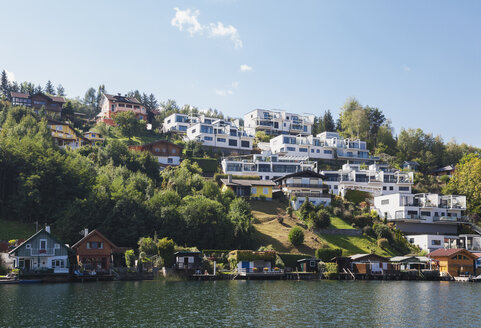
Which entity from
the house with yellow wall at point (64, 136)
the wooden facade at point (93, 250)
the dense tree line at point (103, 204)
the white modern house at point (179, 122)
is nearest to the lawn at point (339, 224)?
the dense tree line at point (103, 204)

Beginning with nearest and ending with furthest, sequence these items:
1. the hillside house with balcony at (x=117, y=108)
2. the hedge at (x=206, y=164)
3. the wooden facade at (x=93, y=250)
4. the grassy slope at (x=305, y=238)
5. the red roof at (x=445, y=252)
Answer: the wooden facade at (x=93, y=250)
the red roof at (x=445, y=252)
the grassy slope at (x=305, y=238)
the hedge at (x=206, y=164)
the hillside house with balcony at (x=117, y=108)

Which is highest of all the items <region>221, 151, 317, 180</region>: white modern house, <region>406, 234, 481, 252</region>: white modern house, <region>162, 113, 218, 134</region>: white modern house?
<region>162, 113, 218, 134</region>: white modern house

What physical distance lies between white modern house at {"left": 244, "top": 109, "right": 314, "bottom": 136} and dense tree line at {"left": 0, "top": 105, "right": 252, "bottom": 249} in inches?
2702

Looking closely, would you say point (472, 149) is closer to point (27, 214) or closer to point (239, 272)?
point (239, 272)

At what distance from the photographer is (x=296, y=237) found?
250ft

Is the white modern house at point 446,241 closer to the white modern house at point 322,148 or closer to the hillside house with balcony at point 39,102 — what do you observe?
the white modern house at point 322,148

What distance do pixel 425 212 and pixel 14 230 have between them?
7407cm

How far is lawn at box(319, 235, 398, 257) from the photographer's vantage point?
7856cm

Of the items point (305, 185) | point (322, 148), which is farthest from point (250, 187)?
point (322, 148)

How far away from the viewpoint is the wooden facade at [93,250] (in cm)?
6215

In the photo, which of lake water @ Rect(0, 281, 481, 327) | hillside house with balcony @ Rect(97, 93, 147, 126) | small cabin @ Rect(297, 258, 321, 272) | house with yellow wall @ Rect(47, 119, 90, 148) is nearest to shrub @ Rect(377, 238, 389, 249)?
small cabin @ Rect(297, 258, 321, 272)

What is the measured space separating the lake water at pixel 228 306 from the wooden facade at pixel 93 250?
587 cm

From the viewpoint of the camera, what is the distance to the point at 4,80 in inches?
6693

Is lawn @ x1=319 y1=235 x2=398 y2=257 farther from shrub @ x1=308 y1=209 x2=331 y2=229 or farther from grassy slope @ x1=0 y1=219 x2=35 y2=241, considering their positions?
grassy slope @ x1=0 y1=219 x2=35 y2=241
